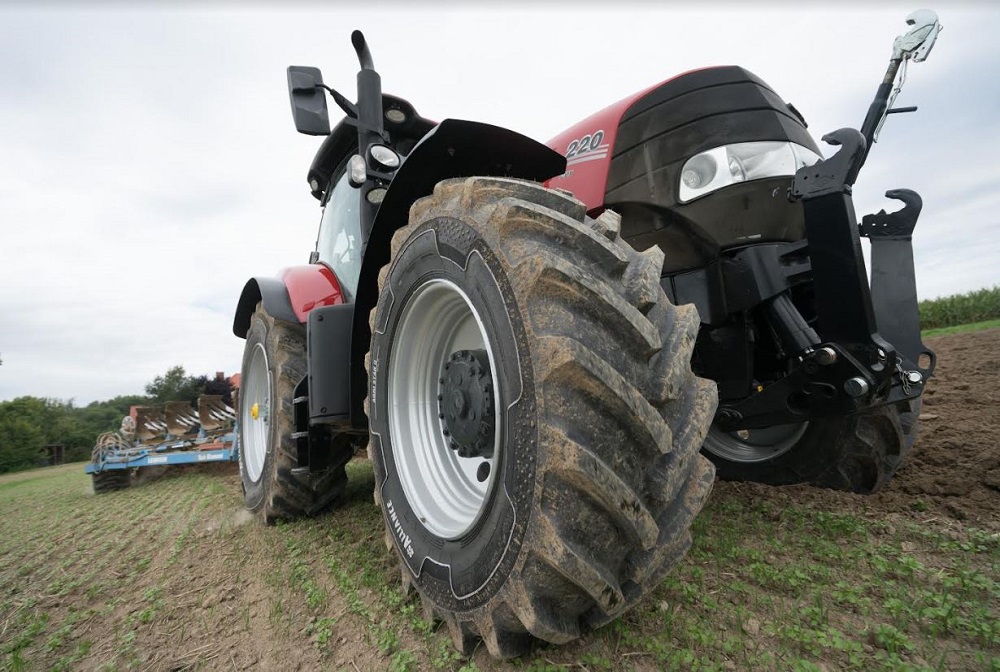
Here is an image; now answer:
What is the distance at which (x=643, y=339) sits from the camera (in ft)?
4.00

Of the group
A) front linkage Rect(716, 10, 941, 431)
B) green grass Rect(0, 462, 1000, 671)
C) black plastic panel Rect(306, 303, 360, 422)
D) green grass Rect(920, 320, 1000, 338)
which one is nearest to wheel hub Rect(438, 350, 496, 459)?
green grass Rect(0, 462, 1000, 671)

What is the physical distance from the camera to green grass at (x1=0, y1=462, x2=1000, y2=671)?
1.37 m

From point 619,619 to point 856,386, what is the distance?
1109mm

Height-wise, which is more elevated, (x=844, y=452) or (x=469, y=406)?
(x=469, y=406)

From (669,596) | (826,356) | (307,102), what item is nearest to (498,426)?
(669,596)

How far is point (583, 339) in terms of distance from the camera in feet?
3.94

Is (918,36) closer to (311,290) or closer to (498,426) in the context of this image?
(498,426)

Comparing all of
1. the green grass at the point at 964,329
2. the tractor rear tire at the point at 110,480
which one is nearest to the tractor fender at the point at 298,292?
the tractor rear tire at the point at 110,480

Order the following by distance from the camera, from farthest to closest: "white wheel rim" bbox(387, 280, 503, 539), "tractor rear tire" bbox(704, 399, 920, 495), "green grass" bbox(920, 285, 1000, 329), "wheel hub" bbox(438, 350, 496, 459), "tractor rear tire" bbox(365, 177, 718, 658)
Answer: "green grass" bbox(920, 285, 1000, 329)
"tractor rear tire" bbox(704, 399, 920, 495)
"white wheel rim" bbox(387, 280, 503, 539)
"wheel hub" bbox(438, 350, 496, 459)
"tractor rear tire" bbox(365, 177, 718, 658)

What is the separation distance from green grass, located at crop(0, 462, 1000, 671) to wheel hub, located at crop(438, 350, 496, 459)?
58 cm

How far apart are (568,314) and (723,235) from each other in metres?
1.17

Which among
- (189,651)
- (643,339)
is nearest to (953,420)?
(643,339)

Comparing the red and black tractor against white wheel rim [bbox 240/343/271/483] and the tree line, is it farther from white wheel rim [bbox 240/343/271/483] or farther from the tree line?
the tree line

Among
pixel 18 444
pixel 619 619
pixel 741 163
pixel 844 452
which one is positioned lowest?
pixel 619 619
